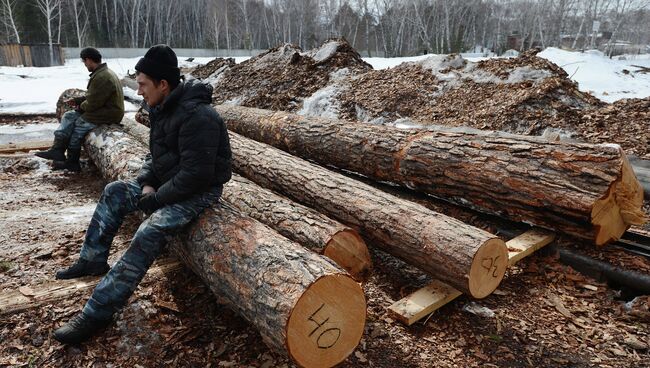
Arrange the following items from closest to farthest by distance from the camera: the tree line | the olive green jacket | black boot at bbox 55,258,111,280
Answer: black boot at bbox 55,258,111,280
the olive green jacket
the tree line

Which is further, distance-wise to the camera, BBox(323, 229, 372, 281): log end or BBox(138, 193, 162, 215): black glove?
BBox(323, 229, 372, 281): log end

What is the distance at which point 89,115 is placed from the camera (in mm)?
6547

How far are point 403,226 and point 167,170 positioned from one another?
206cm

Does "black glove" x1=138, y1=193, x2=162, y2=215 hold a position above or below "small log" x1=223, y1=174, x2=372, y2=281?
above

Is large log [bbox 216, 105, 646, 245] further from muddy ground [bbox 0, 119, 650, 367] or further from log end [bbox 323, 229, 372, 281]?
log end [bbox 323, 229, 372, 281]

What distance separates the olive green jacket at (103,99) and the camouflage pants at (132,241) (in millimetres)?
3560

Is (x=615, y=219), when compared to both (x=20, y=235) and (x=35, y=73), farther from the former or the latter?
(x=35, y=73)

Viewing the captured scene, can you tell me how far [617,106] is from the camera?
8047mm

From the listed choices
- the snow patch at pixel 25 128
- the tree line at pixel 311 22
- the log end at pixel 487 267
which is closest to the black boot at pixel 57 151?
the snow patch at pixel 25 128

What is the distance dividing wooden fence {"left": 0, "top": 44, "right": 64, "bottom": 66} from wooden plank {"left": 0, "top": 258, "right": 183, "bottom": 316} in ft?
101

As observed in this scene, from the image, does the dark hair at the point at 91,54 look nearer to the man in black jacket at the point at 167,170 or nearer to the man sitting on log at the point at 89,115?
the man sitting on log at the point at 89,115

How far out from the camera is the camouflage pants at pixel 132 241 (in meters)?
2.89

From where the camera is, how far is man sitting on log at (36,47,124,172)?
6262mm

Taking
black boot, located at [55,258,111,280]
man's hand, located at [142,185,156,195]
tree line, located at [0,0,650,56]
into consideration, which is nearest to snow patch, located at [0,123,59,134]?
black boot, located at [55,258,111,280]
